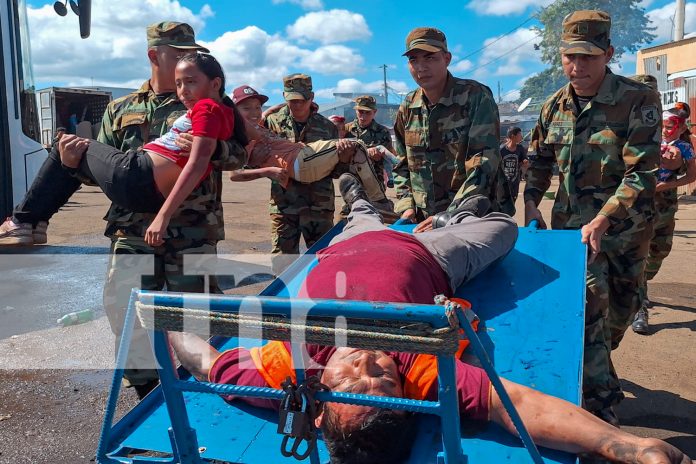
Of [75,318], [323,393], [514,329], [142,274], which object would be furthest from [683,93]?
[323,393]

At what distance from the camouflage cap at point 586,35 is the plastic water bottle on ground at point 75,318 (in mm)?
4096

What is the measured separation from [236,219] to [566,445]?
32.1 feet

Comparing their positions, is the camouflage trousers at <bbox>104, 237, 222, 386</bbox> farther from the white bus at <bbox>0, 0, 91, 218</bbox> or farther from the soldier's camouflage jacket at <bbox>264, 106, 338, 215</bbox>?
the white bus at <bbox>0, 0, 91, 218</bbox>

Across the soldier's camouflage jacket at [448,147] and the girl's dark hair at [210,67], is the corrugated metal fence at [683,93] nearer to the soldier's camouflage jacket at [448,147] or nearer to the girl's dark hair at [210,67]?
the soldier's camouflage jacket at [448,147]

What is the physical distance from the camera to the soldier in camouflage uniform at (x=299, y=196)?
5293 mm

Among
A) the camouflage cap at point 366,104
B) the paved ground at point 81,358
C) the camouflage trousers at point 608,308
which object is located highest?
the camouflage cap at point 366,104

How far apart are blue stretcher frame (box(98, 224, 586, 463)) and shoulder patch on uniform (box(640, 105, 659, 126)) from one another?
26.2 inches

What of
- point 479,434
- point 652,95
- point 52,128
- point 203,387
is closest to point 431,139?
point 652,95

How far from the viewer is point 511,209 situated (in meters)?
4.21

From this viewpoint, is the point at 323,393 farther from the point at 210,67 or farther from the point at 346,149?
the point at 346,149

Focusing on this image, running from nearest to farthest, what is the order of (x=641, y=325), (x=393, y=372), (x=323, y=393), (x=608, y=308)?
(x=323, y=393)
(x=393, y=372)
(x=608, y=308)
(x=641, y=325)

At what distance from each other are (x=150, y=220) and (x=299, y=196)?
6.81 feet

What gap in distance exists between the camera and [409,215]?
414cm

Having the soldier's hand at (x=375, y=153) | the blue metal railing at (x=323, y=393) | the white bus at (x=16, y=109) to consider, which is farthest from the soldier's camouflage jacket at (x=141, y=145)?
the white bus at (x=16, y=109)
